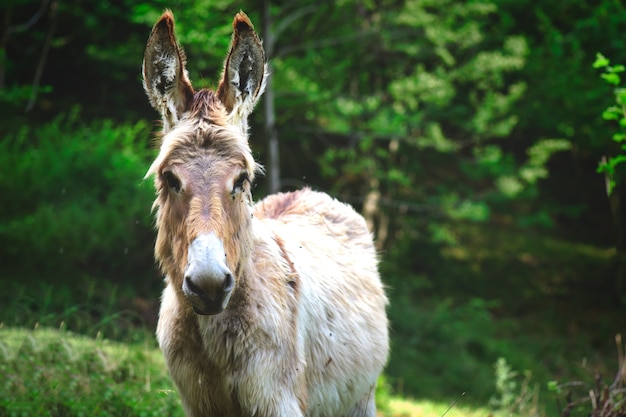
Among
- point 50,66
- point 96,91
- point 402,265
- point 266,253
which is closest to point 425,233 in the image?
point 402,265

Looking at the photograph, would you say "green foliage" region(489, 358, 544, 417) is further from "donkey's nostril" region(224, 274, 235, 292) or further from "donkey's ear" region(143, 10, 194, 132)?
"donkey's ear" region(143, 10, 194, 132)

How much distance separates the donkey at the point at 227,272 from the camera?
280cm

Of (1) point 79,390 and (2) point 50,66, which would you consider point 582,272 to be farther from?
(1) point 79,390

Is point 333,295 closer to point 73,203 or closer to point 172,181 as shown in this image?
point 172,181

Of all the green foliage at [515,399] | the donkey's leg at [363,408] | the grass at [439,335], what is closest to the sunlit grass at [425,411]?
the grass at [439,335]

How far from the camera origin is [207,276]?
2527 millimetres

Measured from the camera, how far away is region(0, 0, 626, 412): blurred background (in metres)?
9.13

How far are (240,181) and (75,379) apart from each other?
2.43 m

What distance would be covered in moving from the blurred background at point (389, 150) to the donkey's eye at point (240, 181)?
334cm

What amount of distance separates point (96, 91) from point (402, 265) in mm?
8644

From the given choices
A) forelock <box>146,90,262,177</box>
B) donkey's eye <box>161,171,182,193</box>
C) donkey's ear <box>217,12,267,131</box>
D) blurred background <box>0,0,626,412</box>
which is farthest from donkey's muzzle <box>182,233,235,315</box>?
blurred background <box>0,0,626,412</box>

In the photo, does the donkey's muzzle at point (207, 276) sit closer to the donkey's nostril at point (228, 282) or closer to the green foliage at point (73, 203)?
the donkey's nostril at point (228, 282)

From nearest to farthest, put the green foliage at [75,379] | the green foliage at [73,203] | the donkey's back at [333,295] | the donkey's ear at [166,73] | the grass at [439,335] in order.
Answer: the donkey's ear at [166,73]
the donkey's back at [333,295]
the green foliage at [75,379]
the grass at [439,335]
the green foliage at [73,203]

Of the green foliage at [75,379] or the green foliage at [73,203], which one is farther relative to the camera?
the green foliage at [73,203]
